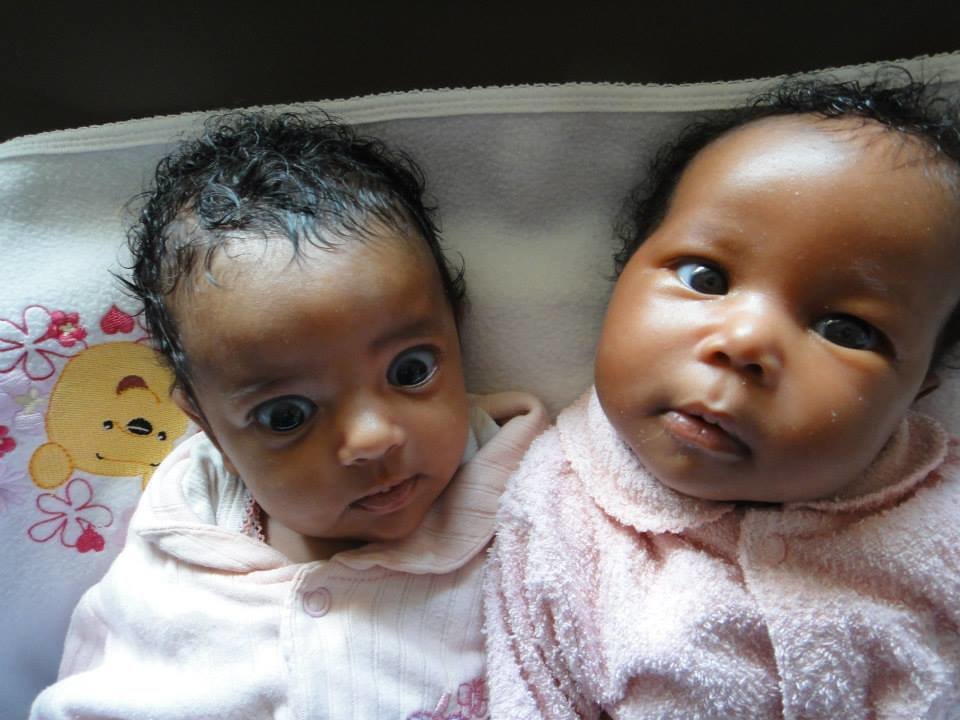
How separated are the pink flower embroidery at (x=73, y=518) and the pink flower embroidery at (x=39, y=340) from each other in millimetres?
180

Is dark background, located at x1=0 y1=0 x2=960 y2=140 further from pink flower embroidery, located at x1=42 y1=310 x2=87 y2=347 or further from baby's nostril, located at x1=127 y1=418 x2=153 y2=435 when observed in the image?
baby's nostril, located at x1=127 y1=418 x2=153 y2=435

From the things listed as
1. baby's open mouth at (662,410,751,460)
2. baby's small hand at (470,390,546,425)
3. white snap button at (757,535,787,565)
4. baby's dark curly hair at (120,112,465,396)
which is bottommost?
white snap button at (757,535,787,565)

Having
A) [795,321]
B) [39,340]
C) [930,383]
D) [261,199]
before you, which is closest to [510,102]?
[261,199]

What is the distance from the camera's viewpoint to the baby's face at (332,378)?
941 mm

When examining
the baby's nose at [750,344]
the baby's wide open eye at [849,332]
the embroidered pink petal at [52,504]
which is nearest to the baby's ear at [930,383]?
the baby's wide open eye at [849,332]

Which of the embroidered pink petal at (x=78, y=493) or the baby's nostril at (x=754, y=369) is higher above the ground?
the baby's nostril at (x=754, y=369)

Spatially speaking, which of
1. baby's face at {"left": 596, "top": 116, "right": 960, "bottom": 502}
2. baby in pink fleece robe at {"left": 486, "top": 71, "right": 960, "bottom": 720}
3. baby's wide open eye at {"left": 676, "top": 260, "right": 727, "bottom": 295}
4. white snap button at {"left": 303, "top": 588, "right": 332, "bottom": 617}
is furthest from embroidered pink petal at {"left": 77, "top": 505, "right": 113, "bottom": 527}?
baby's wide open eye at {"left": 676, "top": 260, "right": 727, "bottom": 295}

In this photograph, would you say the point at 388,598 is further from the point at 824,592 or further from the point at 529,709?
the point at 824,592

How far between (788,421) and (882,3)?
0.62m

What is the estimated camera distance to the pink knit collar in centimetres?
99

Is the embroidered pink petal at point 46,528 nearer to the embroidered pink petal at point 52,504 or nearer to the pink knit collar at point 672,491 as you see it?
the embroidered pink petal at point 52,504

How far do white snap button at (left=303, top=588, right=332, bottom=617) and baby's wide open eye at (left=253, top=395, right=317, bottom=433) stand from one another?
9.2 inches

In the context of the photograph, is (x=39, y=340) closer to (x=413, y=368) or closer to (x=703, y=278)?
(x=413, y=368)

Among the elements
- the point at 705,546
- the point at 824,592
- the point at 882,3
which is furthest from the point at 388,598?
the point at 882,3
